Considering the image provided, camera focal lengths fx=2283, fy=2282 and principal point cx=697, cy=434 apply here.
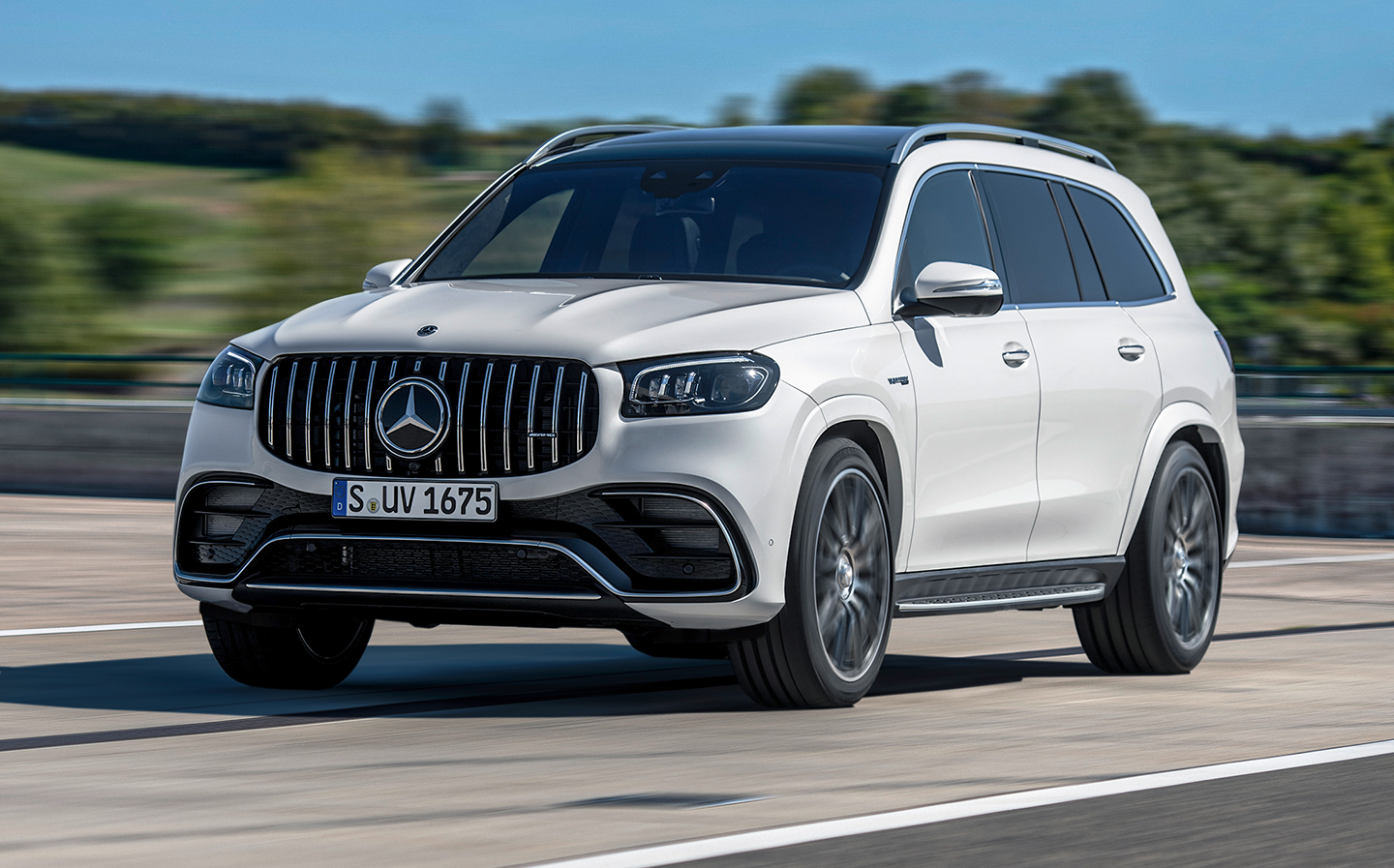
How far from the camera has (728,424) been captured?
683 cm

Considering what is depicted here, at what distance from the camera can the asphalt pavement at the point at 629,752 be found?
510cm

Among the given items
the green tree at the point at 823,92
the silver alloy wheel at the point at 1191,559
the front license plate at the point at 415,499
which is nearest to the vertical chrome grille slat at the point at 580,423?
the front license plate at the point at 415,499

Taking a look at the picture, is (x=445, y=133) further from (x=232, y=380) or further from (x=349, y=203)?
(x=232, y=380)

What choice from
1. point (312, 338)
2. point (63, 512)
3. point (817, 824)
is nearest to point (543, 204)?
point (312, 338)

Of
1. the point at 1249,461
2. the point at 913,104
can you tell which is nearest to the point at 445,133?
the point at 913,104

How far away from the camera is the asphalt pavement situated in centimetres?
510

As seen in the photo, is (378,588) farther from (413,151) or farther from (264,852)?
(413,151)

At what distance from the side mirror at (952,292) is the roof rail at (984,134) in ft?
2.03

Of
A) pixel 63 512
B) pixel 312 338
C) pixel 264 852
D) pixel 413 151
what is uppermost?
pixel 312 338

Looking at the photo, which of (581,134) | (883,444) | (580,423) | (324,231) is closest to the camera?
(580,423)

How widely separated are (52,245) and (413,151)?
39.5 meters

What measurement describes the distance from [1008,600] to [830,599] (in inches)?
52.7

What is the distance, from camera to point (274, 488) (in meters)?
7.17

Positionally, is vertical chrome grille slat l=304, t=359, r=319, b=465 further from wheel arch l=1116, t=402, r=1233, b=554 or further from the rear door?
wheel arch l=1116, t=402, r=1233, b=554
